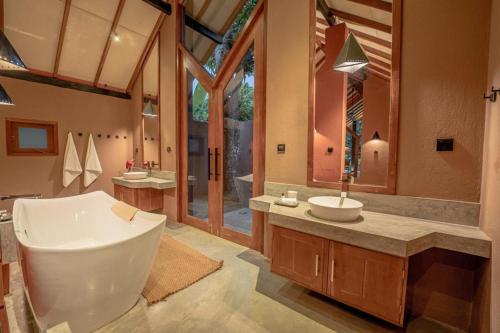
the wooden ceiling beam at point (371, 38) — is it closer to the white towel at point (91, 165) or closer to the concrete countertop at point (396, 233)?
the concrete countertop at point (396, 233)

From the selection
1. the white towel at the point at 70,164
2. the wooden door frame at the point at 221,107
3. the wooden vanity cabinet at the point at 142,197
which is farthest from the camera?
the white towel at the point at 70,164

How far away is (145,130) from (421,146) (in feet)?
15.8

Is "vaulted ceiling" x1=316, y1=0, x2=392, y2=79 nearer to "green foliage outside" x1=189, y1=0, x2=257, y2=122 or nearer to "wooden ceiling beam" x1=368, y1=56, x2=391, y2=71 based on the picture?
"wooden ceiling beam" x1=368, y1=56, x2=391, y2=71

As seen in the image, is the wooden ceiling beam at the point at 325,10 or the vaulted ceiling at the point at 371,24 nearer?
the vaulted ceiling at the point at 371,24

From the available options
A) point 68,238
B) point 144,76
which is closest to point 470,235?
point 68,238

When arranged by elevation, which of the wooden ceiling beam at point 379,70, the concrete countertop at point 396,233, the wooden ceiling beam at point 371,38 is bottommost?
the concrete countertop at point 396,233

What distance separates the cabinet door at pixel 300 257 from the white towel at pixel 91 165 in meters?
4.35

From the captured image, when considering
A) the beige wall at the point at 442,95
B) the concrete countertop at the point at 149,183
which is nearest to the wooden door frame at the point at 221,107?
the concrete countertop at the point at 149,183

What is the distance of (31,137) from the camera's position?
3988mm

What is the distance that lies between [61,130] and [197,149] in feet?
9.32

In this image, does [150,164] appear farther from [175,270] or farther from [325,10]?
[325,10]

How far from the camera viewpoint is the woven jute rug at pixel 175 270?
208 cm

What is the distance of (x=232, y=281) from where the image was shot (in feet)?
7.48

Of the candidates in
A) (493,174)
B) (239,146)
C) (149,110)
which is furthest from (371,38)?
(149,110)
